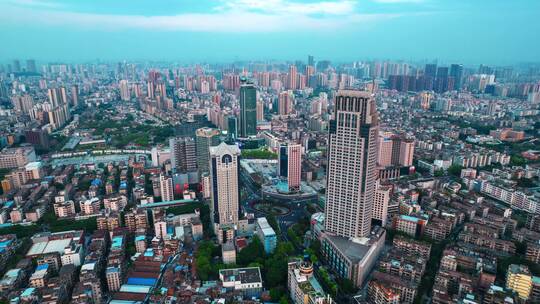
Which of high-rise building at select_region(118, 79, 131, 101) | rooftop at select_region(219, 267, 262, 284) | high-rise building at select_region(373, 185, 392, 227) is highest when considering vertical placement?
high-rise building at select_region(118, 79, 131, 101)

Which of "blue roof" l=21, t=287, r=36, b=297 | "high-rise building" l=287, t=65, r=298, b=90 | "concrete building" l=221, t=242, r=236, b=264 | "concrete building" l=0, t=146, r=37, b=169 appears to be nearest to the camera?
"blue roof" l=21, t=287, r=36, b=297

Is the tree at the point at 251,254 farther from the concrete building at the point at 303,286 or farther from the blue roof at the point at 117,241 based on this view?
the blue roof at the point at 117,241

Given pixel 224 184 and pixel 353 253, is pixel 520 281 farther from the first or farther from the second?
pixel 224 184

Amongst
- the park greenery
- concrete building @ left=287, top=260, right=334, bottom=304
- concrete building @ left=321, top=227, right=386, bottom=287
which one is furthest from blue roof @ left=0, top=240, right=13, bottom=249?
concrete building @ left=321, top=227, right=386, bottom=287

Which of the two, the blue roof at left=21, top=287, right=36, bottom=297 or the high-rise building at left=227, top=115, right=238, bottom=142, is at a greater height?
the high-rise building at left=227, top=115, right=238, bottom=142

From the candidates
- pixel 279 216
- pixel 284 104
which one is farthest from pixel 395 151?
pixel 284 104

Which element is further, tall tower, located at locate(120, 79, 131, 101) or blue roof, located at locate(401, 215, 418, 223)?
tall tower, located at locate(120, 79, 131, 101)

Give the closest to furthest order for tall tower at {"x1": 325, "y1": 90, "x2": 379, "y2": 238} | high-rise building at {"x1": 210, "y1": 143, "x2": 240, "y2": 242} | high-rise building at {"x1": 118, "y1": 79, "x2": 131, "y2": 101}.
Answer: tall tower at {"x1": 325, "y1": 90, "x2": 379, "y2": 238} < high-rise building at {"x1": 210, "y1": 143, "x2": 240, "y2": 242} < high-rise building at {"x1": 118, "y1": 79, "x2": 131, "y2": 101}

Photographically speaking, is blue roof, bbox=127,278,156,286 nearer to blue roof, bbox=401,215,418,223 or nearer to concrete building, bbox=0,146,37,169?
blue roof, bbox=401,215,418,223
